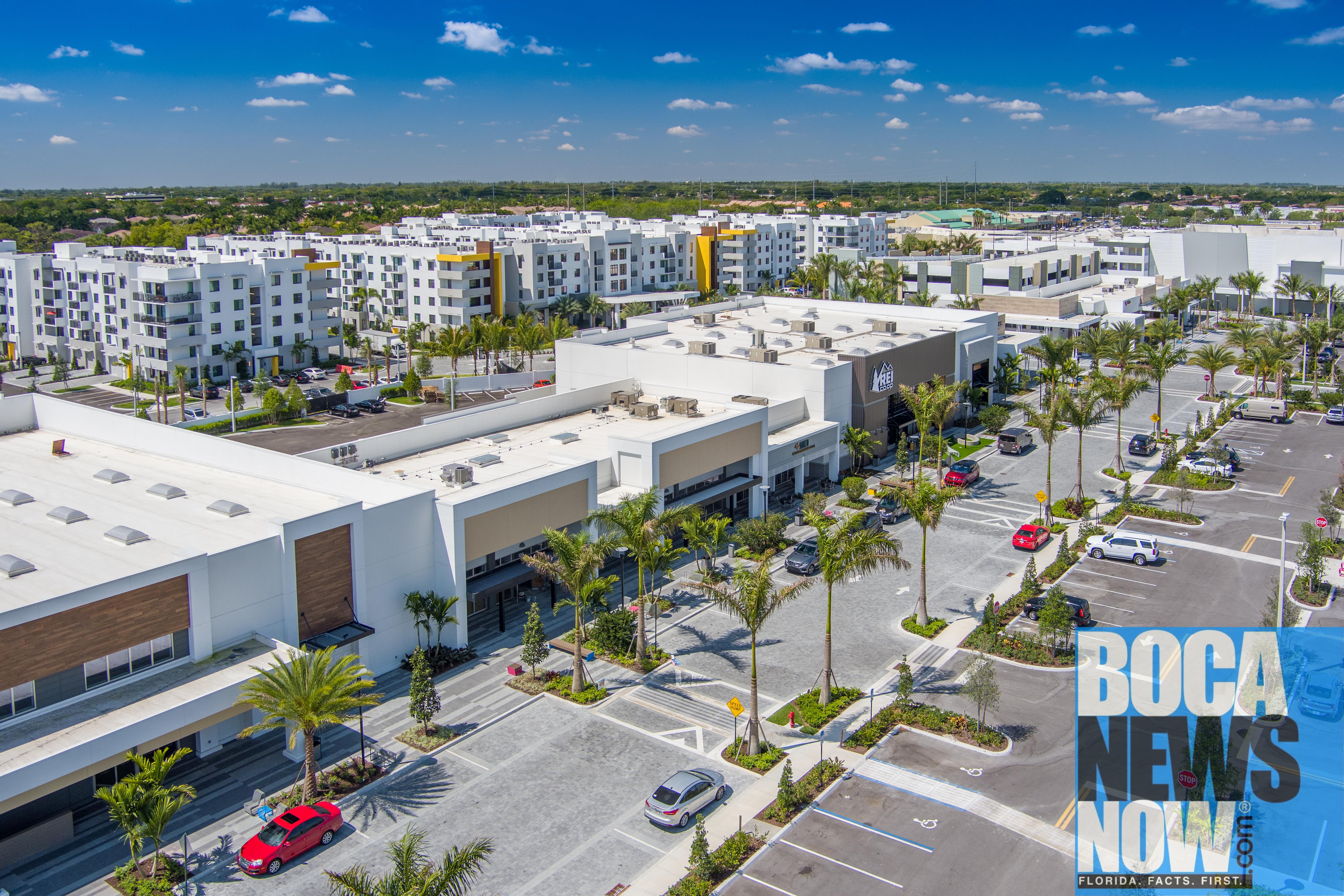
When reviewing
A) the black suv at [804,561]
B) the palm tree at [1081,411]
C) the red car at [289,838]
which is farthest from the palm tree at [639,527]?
the palm tree at [1081,411]

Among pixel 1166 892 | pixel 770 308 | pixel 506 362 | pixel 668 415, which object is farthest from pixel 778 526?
pixel 506 362

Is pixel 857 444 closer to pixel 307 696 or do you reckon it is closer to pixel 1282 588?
pixel 1282 588

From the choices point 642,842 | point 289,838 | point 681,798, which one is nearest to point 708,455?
point 681,798

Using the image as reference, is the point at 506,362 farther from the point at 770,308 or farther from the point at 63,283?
the point at 63,283

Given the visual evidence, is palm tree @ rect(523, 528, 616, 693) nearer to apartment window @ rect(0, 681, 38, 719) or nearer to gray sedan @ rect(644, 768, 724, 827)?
gray sedan @ rect(644, 768, 724, 827)

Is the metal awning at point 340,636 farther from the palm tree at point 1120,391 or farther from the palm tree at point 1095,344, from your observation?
the palm tree at point 1095,344
